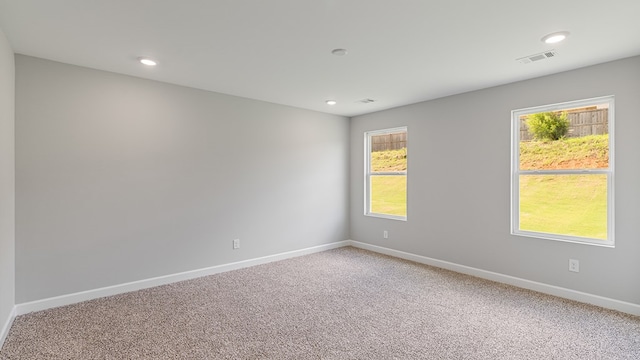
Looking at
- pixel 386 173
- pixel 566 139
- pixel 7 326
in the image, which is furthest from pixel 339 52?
pixel 7 326

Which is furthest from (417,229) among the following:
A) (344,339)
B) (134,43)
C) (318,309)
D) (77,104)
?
(77,104)

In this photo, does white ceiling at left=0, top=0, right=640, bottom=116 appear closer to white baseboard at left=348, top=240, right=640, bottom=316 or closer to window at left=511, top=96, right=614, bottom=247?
window at left=511, top=96, right=614, bottom=247

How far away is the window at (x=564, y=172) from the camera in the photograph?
3102 mm

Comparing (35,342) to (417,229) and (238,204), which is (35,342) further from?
(417,229)

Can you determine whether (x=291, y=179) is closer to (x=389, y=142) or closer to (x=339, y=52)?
(x=389, y=142)

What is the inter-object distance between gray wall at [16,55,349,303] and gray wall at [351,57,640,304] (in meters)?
1.63

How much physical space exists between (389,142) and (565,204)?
8.22 ft

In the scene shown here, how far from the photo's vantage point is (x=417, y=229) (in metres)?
4.64

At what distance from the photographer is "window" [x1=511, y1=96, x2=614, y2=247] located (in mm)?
3102

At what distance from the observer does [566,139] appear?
339 cm

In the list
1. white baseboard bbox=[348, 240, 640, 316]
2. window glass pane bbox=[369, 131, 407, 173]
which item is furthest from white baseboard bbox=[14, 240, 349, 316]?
window glass pane bbox=[369, 131, 407, 173]

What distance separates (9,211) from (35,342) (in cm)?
108

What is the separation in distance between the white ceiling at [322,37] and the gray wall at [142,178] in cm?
36

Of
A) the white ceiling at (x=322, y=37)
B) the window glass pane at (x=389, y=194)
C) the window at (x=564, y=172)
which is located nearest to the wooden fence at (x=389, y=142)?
the window glass pane at (x=389, y=194)
